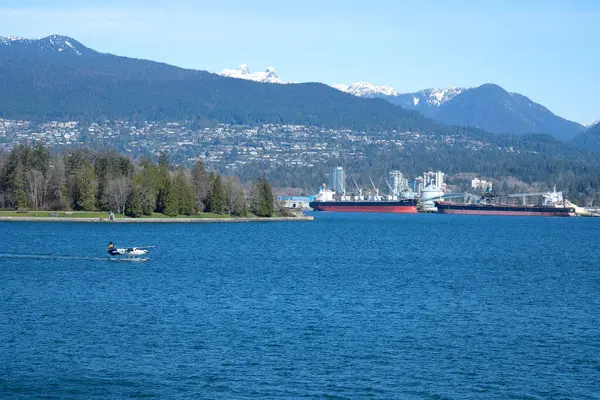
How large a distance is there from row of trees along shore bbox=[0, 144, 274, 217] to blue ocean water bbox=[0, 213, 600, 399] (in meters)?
31.2

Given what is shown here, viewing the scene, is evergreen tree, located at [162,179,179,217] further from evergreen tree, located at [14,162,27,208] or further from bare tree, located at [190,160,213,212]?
evergreen tree, located at [14,162,27,208]

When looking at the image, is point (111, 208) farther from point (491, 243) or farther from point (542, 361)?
point (542, 361)

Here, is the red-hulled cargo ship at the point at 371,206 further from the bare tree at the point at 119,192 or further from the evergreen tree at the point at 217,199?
the bare tree at the point at 119,192

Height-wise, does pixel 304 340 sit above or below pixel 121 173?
below

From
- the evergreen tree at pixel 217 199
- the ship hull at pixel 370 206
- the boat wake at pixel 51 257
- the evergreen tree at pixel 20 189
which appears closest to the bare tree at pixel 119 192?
the evergreen tree at pixel 20 189

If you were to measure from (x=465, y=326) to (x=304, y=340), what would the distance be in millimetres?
5456

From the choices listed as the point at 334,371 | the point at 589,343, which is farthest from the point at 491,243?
the point at 334,371

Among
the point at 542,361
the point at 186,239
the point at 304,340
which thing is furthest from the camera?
the point at 186,239

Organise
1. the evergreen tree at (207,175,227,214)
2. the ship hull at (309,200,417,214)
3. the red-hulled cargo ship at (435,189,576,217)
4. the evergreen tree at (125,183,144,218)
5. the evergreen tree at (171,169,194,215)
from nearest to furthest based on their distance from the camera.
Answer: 1. the evergreen tree at (125,183,144,218)
2. the evergreen tree at (171,169,194,215)
3. the evergreen tree at (207,175,227,214)
4. the red-hulled cargo ship at (435,189,576,217)
5. the ship hull at (309,200,417,214)

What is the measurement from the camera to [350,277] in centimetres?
4112

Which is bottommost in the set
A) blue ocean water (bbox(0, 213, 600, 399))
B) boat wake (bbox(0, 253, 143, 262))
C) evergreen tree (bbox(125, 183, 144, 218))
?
blue ocean water (bbox(0, 213, 600, 399))

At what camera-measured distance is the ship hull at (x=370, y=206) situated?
16462cm

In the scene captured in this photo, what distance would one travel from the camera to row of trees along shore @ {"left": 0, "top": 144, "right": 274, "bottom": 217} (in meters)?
80.9

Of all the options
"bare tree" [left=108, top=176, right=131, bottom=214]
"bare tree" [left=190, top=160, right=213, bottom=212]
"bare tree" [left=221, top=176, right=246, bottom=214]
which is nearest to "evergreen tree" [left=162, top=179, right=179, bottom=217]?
"bare tree" [left=108, top=176, right=131, bottom=214]
